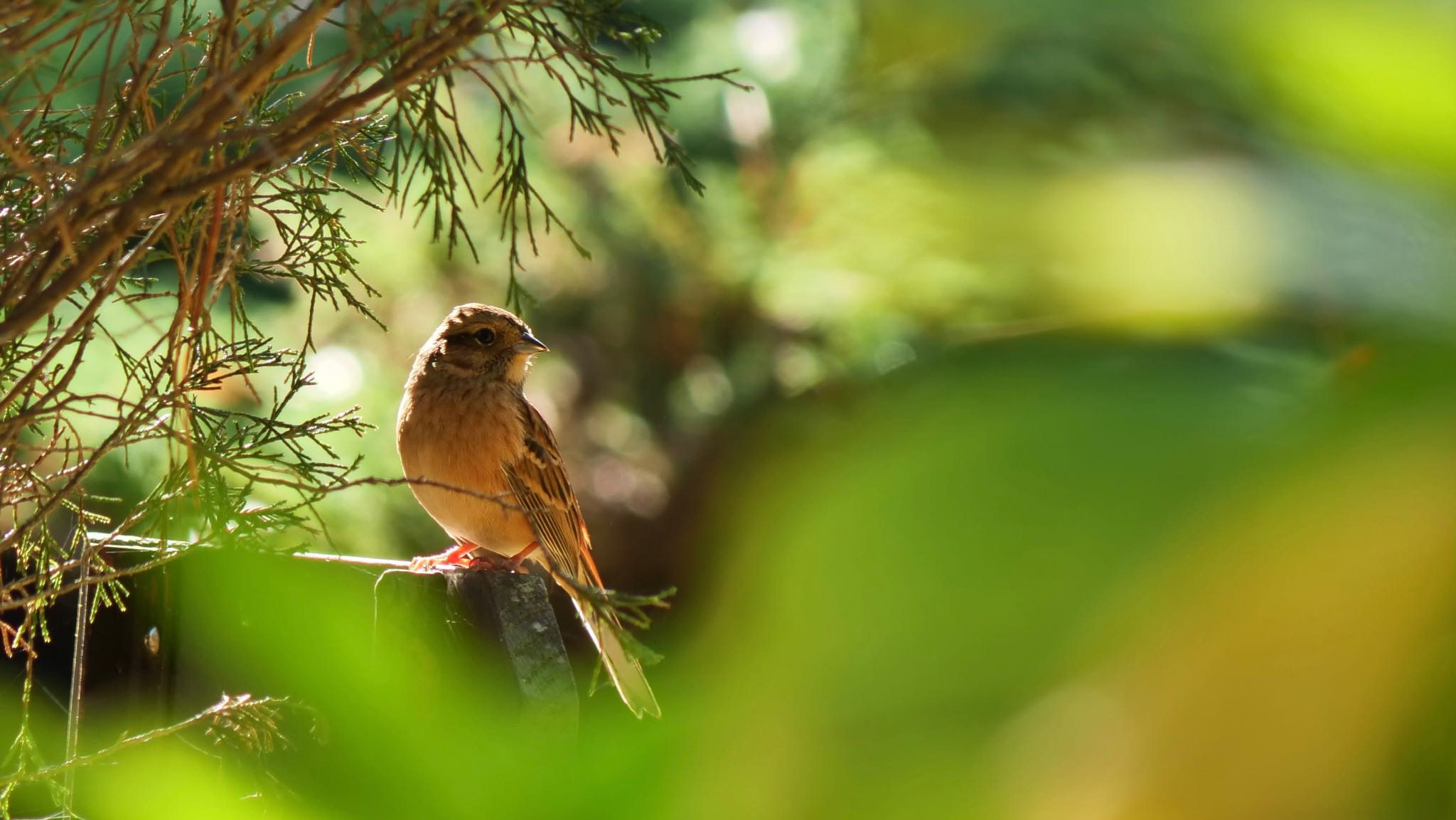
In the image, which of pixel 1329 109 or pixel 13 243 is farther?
pixel 13 243

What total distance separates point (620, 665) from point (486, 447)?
1828 millimetres


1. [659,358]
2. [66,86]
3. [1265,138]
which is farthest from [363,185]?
[1265,138]

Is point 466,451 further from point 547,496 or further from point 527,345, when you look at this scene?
point 527,345

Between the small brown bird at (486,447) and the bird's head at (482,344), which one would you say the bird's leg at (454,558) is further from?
the bird's head at (482,344)

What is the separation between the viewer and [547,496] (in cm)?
415

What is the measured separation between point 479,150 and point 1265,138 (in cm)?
789

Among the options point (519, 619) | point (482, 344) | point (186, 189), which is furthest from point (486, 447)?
point (186, 189)

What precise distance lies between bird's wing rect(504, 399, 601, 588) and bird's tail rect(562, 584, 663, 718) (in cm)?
73

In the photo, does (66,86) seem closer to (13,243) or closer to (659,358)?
(13,243)

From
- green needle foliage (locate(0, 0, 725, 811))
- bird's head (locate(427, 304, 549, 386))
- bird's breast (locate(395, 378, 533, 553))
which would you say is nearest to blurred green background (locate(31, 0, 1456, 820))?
green needle foliage (locate(0, 0, 725, 811))

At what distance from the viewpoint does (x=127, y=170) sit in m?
1.91

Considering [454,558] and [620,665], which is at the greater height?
[454,558]

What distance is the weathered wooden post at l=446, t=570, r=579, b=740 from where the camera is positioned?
7.16ft

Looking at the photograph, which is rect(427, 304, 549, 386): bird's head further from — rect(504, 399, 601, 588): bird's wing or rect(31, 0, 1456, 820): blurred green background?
rect(31, 0, 1456, 820): blurred green background
